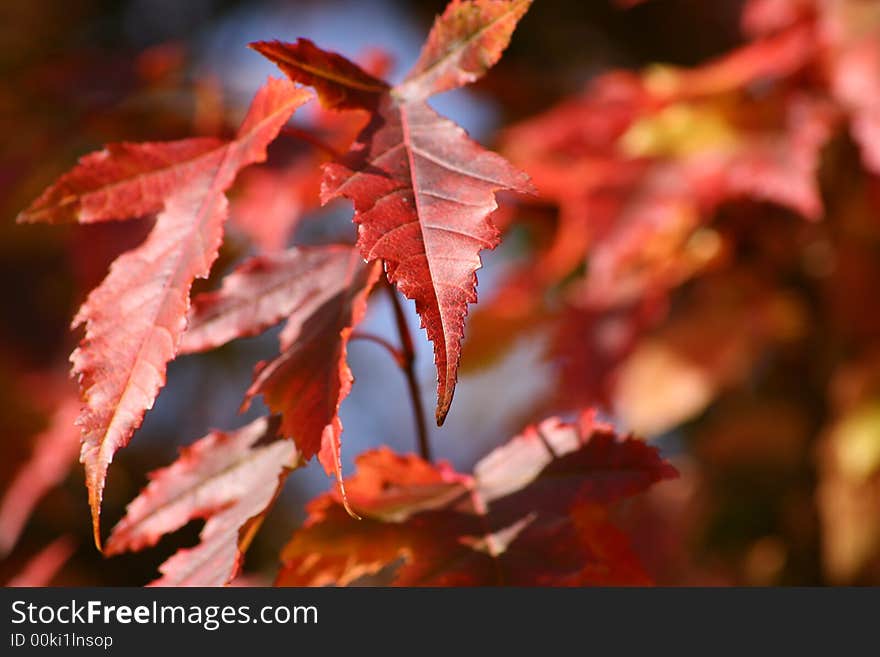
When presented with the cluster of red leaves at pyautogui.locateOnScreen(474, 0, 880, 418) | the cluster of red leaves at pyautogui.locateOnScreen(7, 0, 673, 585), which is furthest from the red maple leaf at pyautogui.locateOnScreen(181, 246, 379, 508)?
the cluster of red leaves at pyautogui.locateOnScreen(474, 0, 880, 418)

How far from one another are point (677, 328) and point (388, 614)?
0.66m

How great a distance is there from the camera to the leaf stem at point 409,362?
1.94 ft

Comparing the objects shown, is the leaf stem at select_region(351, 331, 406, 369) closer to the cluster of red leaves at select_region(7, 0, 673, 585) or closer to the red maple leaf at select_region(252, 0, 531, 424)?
the cluster of red leaves at select_region(7, 0, 673, 585)

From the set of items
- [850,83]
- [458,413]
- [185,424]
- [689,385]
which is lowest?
[458,413]

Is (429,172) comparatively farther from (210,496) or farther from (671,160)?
(671,160)

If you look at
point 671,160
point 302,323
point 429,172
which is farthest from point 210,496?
point 671,160

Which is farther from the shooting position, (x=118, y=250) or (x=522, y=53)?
(x=522, y=53)

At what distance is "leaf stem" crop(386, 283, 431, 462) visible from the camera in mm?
590

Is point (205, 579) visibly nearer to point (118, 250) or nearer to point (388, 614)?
point (388, 614)

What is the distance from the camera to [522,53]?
6.14 feet

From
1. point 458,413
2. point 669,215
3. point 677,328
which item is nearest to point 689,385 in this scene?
point 677,328

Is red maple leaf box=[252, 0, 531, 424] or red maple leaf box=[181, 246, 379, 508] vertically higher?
red maple leaf box=[252, 0, 531, 424]

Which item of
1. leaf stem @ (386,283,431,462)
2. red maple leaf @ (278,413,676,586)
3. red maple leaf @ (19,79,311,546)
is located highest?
red maple leaf @ (19,79,311,546)

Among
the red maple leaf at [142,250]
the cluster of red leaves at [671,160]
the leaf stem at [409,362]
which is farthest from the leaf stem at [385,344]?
the cluster of red leaves at [671,160]
